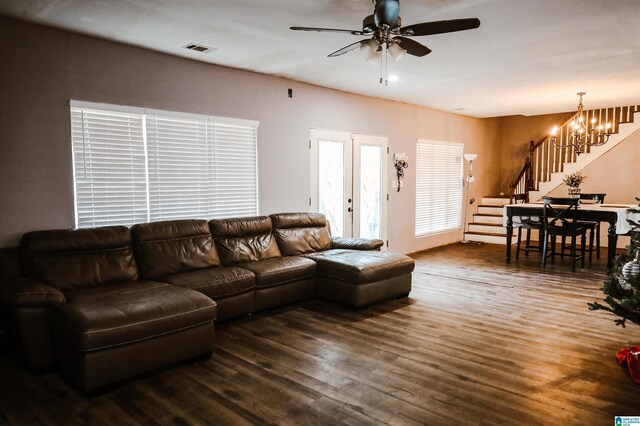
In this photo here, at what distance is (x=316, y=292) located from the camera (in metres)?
4.73

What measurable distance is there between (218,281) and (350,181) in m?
3.21

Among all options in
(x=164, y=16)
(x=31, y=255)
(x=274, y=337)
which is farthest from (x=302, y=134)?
(x=31, y=255)

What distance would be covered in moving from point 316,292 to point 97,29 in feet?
10.9

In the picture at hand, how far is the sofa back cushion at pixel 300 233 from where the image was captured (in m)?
5.12

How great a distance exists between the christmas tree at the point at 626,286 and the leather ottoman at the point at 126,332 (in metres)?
2.84

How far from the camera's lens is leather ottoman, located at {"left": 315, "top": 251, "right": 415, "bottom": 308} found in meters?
4.32

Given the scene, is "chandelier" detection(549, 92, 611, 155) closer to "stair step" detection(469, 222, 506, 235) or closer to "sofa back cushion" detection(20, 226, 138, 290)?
"stair step" detection(469, 222, 506, 235)

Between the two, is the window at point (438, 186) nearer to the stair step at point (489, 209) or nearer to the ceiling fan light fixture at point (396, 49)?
the stair step at point (489, 209)

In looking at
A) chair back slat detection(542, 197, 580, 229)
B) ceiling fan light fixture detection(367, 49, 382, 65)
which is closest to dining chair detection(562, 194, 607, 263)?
chair back slat detection(542, 197, 580, 229)

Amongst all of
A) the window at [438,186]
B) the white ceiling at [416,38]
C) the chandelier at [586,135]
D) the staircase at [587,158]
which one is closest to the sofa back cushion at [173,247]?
the white ceiling at [416,38]

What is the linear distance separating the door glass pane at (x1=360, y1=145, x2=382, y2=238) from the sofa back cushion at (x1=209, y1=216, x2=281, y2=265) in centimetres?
219

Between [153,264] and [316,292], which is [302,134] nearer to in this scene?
[316,292]

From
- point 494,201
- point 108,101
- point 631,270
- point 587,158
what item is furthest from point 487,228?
point 108,101

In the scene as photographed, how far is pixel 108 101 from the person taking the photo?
160 inches
